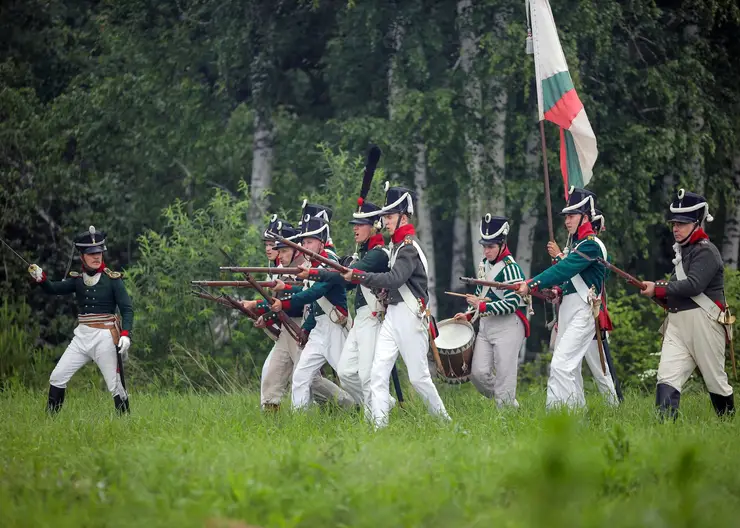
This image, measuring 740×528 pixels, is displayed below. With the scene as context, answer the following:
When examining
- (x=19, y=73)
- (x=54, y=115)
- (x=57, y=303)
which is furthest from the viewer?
(x=19, y=73)

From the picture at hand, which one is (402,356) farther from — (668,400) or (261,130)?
(261,130)

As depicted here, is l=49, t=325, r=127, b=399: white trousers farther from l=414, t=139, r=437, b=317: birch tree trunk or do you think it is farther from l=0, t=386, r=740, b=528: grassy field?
l=414, t=139, r=437, b=317: birch tree trunk

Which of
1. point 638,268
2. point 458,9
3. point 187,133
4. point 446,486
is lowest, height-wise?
point 638,268

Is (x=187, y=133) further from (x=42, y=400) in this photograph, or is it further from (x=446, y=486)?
(x=446, y=486)

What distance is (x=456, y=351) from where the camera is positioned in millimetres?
10797

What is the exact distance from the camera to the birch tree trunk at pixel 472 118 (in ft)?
58.1

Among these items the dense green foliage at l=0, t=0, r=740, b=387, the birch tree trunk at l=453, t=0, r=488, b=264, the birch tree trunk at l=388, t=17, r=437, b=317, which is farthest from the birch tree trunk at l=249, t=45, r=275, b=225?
the birch tree trunk at l=453, t=0, r=488, b=264

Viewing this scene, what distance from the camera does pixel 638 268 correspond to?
21.9 meters

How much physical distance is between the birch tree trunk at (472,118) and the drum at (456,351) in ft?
21.2

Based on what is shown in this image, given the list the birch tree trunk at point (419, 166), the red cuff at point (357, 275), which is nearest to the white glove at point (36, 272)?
the red cuff at point (357, 275)

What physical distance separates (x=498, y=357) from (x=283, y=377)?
2.17 meters

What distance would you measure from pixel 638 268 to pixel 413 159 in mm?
6091

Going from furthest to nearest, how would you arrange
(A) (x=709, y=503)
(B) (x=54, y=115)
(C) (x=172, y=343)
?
(B) (x=54, y=115) < (C) (x=172, y=343) < (A) (x=709, y=503)

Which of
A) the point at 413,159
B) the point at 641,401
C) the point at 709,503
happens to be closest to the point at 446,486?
the point at 709,503
